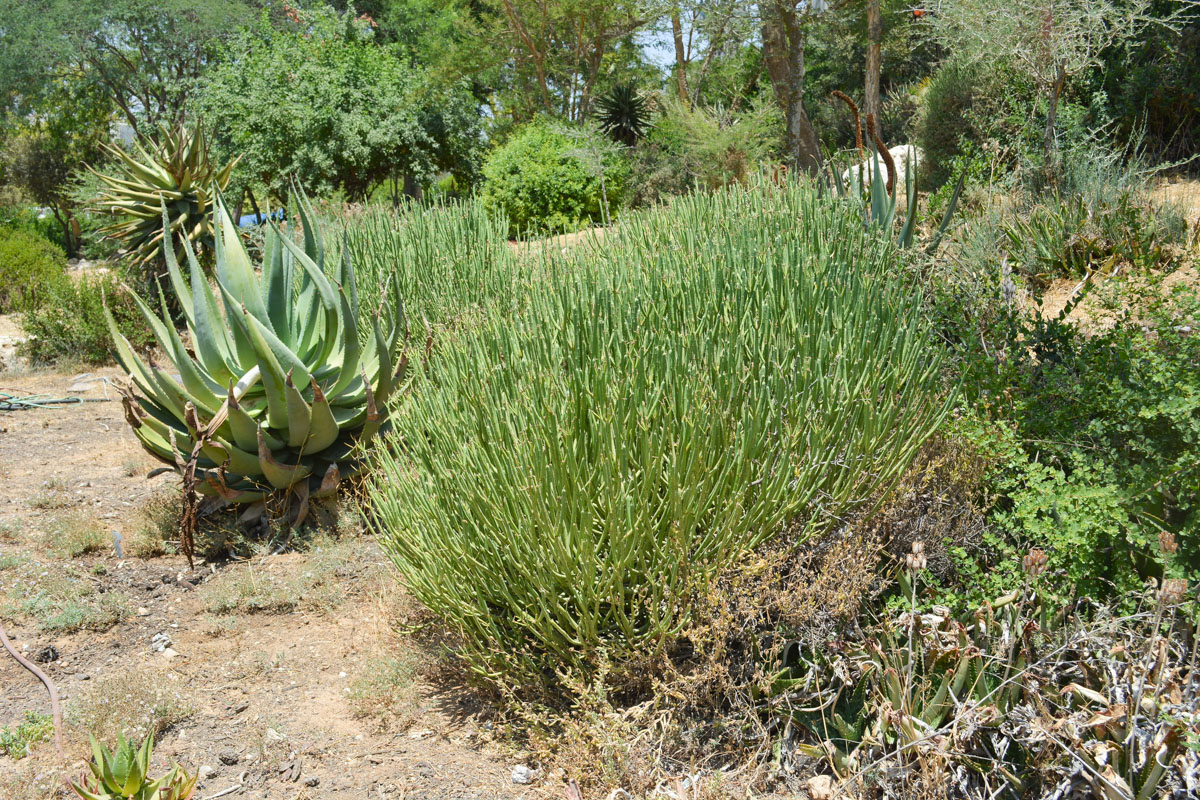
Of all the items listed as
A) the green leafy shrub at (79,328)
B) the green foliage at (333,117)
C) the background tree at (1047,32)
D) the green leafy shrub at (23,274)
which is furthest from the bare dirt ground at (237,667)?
the green foliage at (333,117)

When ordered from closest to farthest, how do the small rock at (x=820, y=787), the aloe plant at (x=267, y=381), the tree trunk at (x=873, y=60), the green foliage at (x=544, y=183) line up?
the small rock at (x=820, y=787)
the aloe plant at (x=267, y=381)
the green foliage at (x=544, y=183)
the tree trunk at (x=873, y=60)

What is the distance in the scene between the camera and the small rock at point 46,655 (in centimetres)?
405

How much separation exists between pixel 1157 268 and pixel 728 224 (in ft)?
13.7

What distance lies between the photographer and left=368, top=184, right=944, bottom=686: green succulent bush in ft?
10.1

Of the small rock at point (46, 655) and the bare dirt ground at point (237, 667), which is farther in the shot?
the small rock at point (46, 655)

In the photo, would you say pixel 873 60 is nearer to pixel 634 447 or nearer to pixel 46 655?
pixel 634 447

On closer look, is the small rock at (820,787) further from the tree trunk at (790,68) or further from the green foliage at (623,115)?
the green foliage at (623,115)

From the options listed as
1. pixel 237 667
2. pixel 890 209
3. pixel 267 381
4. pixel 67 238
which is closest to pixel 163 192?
pixel 267 381

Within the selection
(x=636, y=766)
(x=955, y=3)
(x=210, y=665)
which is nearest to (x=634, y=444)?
(x=636, y=766)

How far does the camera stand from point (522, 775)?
123 inches

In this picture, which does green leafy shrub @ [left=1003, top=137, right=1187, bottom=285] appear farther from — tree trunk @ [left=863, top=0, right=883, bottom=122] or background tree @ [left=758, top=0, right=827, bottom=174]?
tree trunk @ [left=863, top=0, right=883, bottom=122]

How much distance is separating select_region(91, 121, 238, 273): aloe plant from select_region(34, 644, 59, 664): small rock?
6.24 metres

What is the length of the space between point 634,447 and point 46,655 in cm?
294

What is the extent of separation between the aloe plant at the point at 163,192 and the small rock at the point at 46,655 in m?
6.24
